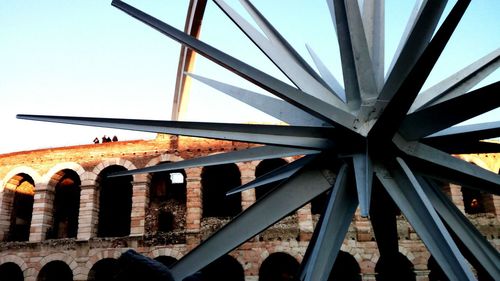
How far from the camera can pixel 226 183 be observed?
1606cm

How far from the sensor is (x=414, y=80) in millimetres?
2488

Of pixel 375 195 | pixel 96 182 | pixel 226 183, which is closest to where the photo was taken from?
pixel 375 195

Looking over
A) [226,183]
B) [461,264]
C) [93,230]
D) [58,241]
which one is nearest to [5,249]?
[58,241]

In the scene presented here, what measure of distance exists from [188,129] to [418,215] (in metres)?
1.75

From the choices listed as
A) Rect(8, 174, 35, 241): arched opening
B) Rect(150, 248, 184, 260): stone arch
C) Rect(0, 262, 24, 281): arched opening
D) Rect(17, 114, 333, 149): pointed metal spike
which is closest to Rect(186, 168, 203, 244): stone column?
Rect(150, 248, 184, 260): stone arch

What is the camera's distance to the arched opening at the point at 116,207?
1555 cm

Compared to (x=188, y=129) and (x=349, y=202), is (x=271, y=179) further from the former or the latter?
(x=188, y=129)

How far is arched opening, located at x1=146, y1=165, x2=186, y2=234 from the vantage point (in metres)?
13.7

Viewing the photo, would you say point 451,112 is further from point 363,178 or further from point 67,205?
point 67,205

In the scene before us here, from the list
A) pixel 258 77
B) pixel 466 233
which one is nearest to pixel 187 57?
pixel 258 77

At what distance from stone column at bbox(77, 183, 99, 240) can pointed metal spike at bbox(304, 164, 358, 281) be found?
37.9ft

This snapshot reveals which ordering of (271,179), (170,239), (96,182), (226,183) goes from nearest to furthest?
(271,179), (170,239), (96,182), (226,183)

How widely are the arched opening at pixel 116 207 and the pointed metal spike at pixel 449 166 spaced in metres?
13.5

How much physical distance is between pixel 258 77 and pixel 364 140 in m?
0.97
